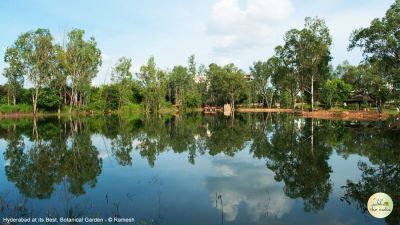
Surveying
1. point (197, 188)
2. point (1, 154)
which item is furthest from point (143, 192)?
point (1, 154)

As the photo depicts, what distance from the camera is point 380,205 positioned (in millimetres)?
9602

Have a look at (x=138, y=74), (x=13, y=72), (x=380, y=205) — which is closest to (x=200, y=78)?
(x=138, y=74)

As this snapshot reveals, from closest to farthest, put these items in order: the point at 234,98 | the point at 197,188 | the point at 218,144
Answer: the point at 197,188, the point at 218,144, the point at 234,98

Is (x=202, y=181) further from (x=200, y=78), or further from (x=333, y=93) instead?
(x=200, y=78)

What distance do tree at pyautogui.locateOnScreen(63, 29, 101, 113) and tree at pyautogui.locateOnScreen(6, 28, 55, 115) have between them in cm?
357

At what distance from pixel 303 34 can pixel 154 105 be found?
133ft

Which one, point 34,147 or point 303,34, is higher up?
point 303,34

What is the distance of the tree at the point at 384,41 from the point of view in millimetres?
42844

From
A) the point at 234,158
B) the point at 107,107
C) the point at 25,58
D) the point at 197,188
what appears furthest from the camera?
the point at 107,107

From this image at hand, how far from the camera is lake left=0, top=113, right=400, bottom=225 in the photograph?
898 centimetres

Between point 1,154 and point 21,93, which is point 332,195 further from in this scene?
point 21,93

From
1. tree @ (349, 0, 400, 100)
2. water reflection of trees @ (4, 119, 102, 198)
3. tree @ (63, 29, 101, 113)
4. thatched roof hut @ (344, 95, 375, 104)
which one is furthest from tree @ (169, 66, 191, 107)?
water reflection of trees @ (4, 119, 102, 198)

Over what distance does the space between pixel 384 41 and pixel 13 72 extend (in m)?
63.1

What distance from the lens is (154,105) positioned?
85.4 meters
